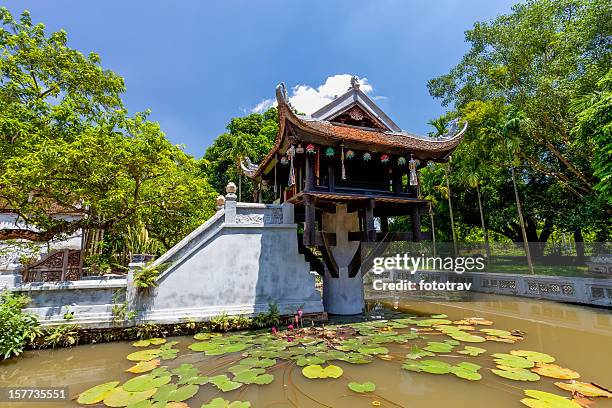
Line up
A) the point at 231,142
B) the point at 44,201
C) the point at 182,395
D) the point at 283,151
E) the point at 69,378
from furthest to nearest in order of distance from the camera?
the point at 231,142 → the point at 283,151 → the point at 44,201 → the point at 69,378 → the point at 182,395

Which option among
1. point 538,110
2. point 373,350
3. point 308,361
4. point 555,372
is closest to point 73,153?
point 308,361

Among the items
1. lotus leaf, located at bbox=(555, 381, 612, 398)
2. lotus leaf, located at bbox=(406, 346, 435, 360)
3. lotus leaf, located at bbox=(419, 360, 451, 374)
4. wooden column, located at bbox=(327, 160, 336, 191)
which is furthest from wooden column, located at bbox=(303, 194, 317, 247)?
lotus leaf, located at bbox=(555, 381, 612, 398)

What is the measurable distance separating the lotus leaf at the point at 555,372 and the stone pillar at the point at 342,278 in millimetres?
5279

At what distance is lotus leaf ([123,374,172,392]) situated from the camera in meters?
→ 4.36

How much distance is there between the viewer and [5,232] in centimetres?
744

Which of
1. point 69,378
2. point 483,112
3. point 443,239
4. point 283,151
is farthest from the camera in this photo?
point 443,239

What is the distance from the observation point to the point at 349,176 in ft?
33.2

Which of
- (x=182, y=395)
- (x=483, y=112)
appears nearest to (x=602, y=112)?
(x=483, y=112)

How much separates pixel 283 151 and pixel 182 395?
273 inches

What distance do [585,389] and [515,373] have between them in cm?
81

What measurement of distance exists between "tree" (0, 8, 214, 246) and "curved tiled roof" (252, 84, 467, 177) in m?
3.56

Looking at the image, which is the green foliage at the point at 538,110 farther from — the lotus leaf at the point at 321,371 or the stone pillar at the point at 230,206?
the stone pillar at the point at 230,206

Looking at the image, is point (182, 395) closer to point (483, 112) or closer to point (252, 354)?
point (252, 354)

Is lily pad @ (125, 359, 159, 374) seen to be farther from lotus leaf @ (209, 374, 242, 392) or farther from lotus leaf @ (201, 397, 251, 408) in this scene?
lotus leaf @ (201, 397, 251, 408)
